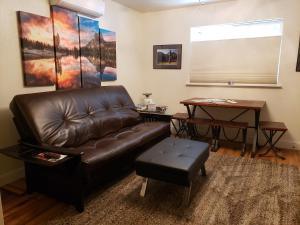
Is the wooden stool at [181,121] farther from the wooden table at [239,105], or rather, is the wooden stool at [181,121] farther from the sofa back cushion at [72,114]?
the sofa back cushion at [72,114]

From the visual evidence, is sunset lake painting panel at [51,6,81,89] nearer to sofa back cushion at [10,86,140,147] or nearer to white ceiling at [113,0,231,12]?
sofa back cushion at [10,86,140,147]

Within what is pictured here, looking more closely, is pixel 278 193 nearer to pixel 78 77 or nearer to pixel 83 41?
pixel 78 77

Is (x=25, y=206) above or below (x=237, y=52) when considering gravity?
below

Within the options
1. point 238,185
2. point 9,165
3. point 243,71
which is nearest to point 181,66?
point 243,71

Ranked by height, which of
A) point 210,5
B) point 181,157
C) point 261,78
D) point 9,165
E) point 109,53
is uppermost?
point 210,5

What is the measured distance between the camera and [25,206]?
1999 millimetres

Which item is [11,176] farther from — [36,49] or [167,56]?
[167,56]

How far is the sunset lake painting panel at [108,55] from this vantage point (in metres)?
3.41

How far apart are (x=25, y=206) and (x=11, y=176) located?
57 cm

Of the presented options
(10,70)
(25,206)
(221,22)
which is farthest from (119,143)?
(221,22)

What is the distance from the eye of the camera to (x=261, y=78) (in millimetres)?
3504

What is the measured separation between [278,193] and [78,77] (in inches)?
103

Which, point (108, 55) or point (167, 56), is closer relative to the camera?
point (108, 55)

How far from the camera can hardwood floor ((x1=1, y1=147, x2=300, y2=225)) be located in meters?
1.83
